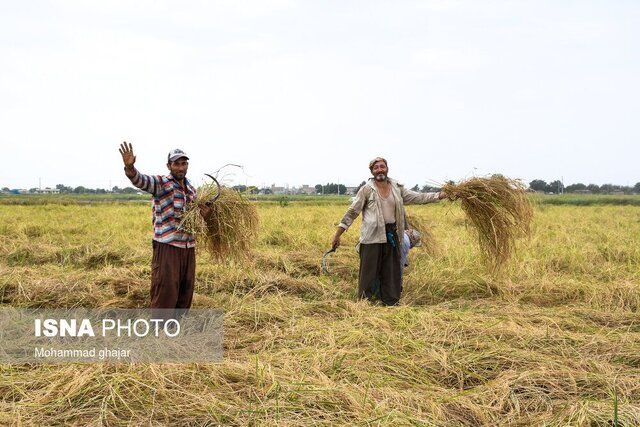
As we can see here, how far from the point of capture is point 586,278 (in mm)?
5625

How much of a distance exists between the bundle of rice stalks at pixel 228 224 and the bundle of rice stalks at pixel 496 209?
66.8 inches

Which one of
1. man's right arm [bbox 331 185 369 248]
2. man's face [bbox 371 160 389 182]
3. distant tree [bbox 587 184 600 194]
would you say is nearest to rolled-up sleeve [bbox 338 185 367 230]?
man's right arm [bbox 331 185 369 248]

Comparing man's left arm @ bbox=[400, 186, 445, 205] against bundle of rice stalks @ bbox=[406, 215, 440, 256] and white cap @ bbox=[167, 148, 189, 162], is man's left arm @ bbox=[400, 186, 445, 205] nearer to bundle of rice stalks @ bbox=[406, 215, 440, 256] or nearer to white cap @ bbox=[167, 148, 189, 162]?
bundle of rice stalks @ bbox=[406, 215, 440, 256]

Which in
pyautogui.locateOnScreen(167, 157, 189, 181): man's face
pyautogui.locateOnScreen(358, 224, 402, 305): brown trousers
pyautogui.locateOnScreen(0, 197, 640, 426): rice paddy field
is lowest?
pyautogui.locateOnScreen(0, 197, 640, 426): rice paddy field

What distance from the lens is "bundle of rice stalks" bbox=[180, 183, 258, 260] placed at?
4.18 metres

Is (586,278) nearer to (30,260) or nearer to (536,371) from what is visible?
(536,371)

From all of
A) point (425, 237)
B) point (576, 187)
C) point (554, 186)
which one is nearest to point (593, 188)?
point (576, 187)

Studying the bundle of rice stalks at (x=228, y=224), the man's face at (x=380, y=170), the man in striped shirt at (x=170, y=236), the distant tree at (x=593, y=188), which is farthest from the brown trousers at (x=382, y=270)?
the distant tree at (x=593, y=188)

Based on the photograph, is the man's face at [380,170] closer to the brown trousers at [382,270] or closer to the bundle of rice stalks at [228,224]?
the brown trousers at [382,270]

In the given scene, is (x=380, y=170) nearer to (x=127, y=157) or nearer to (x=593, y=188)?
(x=127, y=157)

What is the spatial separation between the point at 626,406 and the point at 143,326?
2.89 metres

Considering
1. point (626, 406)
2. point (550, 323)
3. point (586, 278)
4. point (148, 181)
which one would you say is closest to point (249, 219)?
point (148, 181)

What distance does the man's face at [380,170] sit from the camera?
185 inches

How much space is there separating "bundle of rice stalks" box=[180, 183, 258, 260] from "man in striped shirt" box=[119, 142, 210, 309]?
8.3 inches
